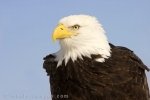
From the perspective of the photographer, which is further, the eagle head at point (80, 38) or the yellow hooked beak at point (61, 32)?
the eagle head at point (80, 38)

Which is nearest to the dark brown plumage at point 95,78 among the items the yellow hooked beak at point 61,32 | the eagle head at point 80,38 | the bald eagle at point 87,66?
the bald eagle at point 87,66

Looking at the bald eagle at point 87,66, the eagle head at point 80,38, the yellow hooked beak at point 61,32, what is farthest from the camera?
the bald eagle at point 87,66

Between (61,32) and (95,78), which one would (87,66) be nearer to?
(95,78)

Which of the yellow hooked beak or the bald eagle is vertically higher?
the yellow hooked beak

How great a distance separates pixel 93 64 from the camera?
705 cm

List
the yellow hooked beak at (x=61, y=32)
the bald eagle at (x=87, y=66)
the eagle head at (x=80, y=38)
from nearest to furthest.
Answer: the yellow hooked beak at (x=61, y=32) → the eagle head at (x=80, y=38) → the bald eagle at (x=87, y=66)

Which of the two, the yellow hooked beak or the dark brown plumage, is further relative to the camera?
the dark brown plumage

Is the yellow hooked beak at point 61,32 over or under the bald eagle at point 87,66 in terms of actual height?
over

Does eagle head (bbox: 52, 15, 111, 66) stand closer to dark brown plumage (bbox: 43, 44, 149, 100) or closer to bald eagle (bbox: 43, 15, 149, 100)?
bald eagle (bbox: 43, 15, 149, 100)

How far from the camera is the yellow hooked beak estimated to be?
22.0 ft

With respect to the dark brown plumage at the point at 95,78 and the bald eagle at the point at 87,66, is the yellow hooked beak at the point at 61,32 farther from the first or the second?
the dark brown plumage at the point at 95,78

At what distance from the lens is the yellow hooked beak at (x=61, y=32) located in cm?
669

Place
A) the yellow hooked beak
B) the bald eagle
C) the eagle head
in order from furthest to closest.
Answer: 1. the bald eagle
2. the eagle head
3. the yellow hooked beak

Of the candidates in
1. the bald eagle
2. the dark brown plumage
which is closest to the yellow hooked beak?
the bald eagle
